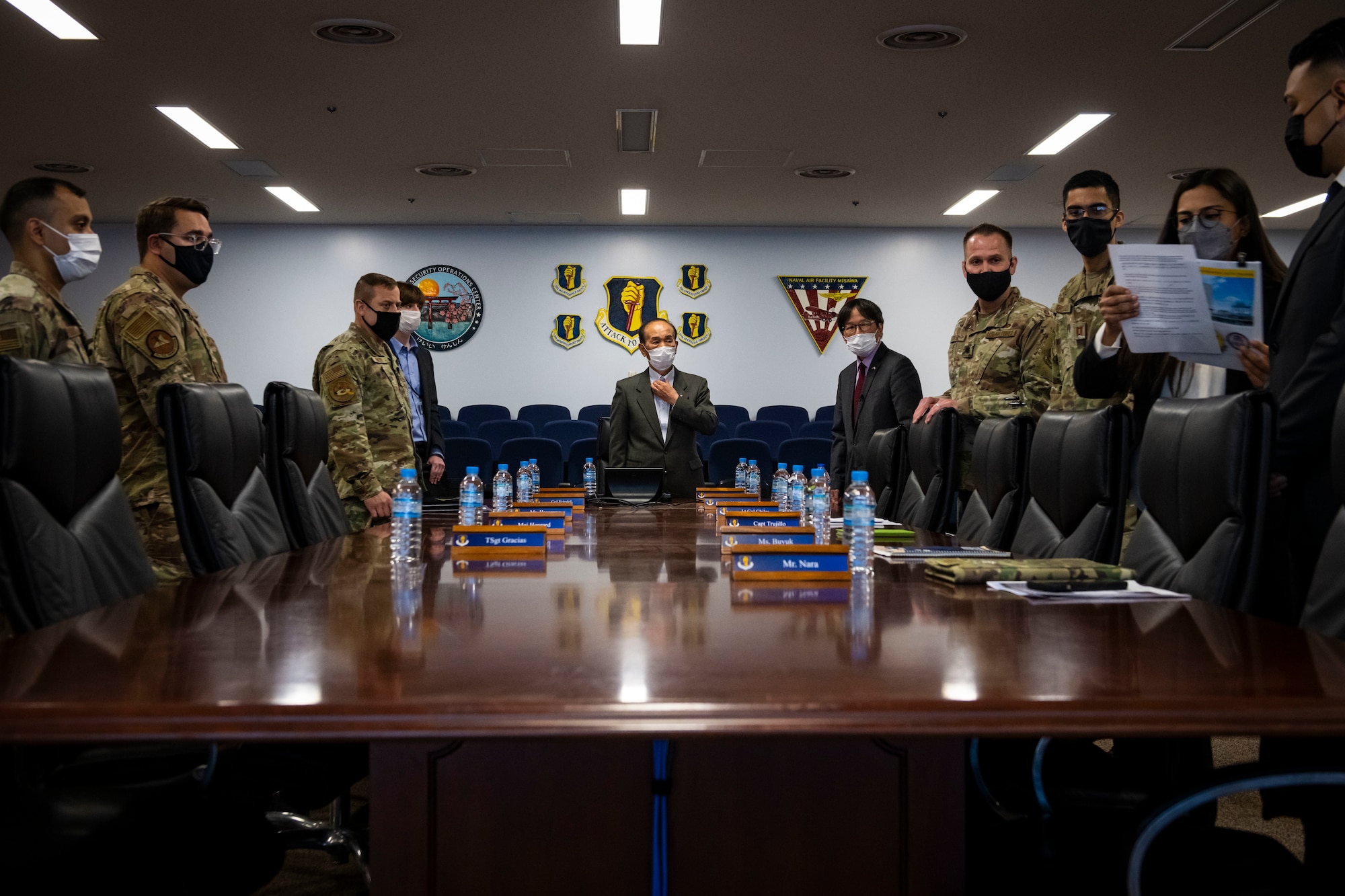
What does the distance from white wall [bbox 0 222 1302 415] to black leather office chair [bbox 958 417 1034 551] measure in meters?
8.68

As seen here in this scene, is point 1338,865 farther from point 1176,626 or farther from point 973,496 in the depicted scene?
point 973,496

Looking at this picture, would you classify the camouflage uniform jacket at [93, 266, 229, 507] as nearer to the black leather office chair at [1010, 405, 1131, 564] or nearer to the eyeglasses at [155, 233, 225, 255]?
the eyeglasses at [155, 233, 225, 255]

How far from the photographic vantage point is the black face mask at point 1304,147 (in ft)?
7.49

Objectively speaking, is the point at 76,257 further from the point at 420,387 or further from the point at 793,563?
the point at 793,563

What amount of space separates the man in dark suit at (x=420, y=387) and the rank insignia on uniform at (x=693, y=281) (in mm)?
6285

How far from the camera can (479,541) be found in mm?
1995

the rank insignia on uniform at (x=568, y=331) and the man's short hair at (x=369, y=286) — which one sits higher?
the rank insignia on uniform at (x=568, y=331)

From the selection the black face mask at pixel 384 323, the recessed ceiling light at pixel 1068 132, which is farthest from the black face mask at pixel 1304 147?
the recessed ceiling light at pixel 1068 132

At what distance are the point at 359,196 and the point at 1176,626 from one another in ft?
33.2

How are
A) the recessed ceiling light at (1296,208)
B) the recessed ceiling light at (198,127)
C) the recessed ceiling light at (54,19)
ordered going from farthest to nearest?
1. the recessed ceiling light at (1296,208)
2. the recessed ceiling light at (198,127)
3. the recessed ceiling light at (54,19)

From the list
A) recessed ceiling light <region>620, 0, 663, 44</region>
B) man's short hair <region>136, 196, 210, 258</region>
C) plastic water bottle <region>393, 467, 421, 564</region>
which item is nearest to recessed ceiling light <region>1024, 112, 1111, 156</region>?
recessed ceiling light <region>620, 0, 663, 44</region>

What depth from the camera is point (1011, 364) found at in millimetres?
4207

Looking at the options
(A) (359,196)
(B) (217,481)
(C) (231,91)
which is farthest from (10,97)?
(B) (217,481)

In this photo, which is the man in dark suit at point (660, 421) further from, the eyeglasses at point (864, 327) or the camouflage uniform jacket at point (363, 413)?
the camouflage uniform jacket at point (363, 413)
